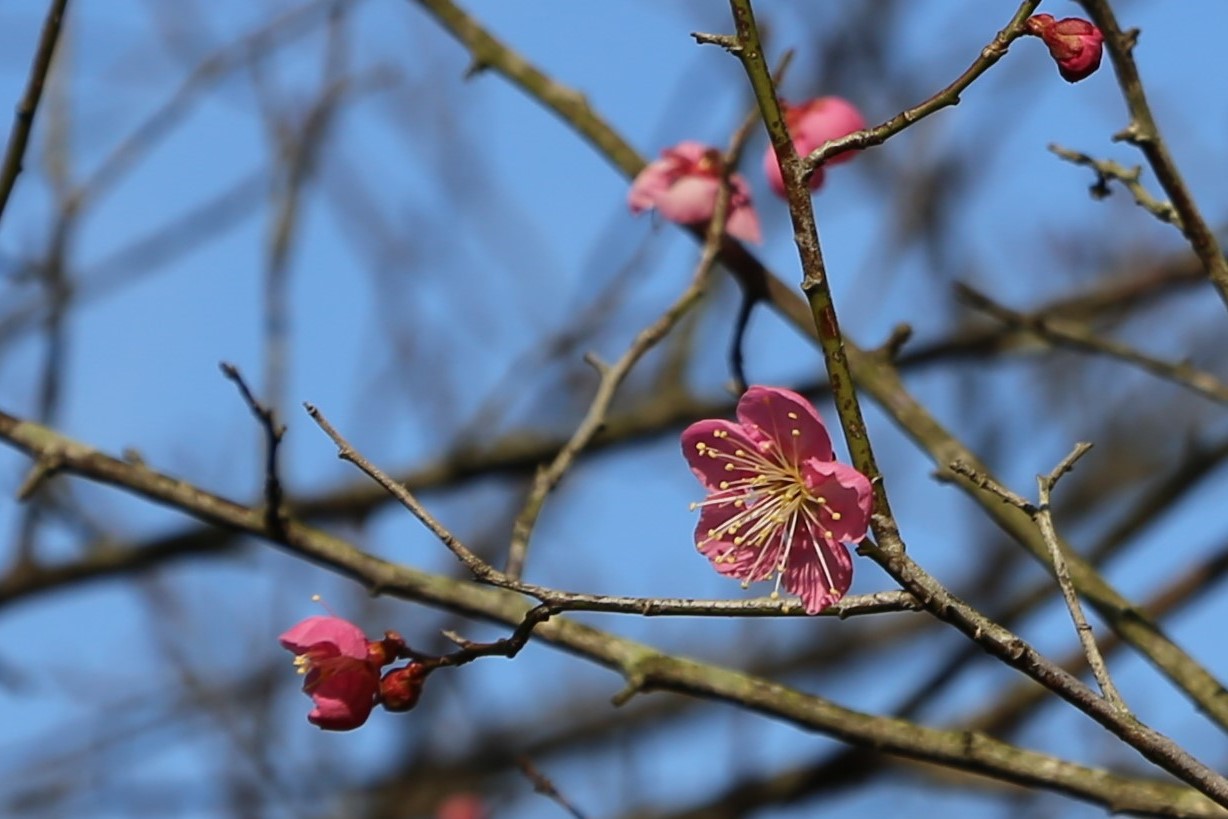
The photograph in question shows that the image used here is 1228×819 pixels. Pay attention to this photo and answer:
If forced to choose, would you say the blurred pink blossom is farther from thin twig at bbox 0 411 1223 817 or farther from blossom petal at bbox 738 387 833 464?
blossom petal at bbox 738 387 833 464

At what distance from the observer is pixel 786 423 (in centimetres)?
163

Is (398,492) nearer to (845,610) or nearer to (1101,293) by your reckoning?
(845,610)

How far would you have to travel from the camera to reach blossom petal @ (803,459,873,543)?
1.39 metres

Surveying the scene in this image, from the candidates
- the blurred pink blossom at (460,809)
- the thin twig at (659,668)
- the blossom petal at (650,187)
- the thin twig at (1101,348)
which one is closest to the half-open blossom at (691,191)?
the blossom petal at (650,187)

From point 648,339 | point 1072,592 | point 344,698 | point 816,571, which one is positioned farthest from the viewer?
point 648,339

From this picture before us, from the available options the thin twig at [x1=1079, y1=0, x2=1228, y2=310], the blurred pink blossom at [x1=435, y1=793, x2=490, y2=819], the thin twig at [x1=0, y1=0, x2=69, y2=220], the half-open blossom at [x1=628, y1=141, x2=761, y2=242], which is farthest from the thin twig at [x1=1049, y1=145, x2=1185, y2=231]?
the blurred pink blossom at [x1=435, y1=793, x2=490, y2=819]

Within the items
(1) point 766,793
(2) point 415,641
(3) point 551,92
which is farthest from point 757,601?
(2) point 415,641

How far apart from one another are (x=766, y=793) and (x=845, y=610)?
2311mm

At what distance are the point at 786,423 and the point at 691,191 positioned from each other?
0.93m

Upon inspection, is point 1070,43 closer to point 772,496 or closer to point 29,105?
point 772,496

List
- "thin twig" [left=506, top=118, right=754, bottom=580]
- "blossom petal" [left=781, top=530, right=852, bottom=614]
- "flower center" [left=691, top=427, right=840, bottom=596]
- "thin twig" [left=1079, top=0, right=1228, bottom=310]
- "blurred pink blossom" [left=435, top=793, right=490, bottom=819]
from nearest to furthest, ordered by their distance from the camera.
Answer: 1. "blossom petal" [left=781, top=530, right=852, bottom=614]
2. "flower center" [left=691, top=427, right=840, bottom=596]
3. "thin twig" [left=1079, top=0, right=1228, bottom=310]
4. "thin twig" [left=506, top=118, right=754, bottom=580]
5. "blurred pink blossom" [left=435, top=793, right=490, bottom=819]

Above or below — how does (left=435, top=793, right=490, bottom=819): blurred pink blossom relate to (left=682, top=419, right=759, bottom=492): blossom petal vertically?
above

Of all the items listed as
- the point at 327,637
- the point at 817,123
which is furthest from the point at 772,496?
the point at 817,123

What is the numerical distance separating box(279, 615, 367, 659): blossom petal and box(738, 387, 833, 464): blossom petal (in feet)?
1.51
